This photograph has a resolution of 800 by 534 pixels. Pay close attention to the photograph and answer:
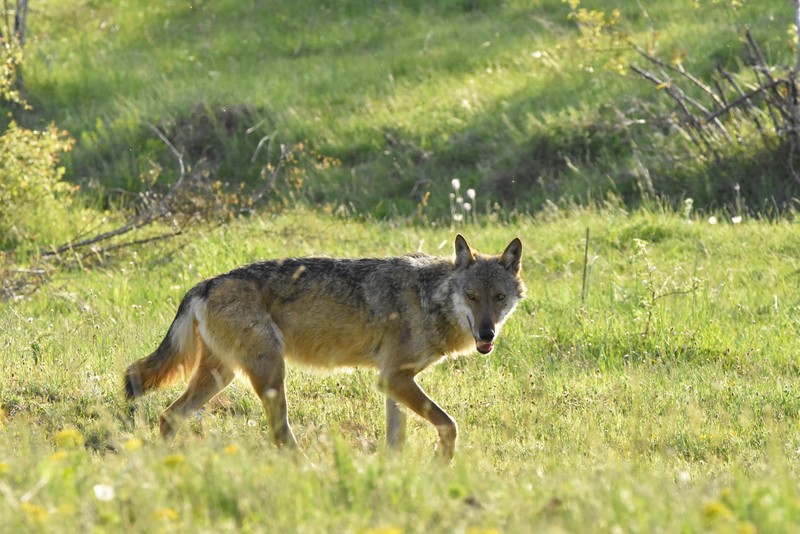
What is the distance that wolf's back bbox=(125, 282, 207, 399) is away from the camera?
6.61m

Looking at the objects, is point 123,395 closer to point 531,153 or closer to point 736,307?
point 736,307

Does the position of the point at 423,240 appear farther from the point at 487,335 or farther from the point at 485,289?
the point at 487,335

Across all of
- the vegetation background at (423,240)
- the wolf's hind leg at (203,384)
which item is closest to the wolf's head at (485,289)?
the vegetation background at (423,240)

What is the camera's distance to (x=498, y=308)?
6.90 meters

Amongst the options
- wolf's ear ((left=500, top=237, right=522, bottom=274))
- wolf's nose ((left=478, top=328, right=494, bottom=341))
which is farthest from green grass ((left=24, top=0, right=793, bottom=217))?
wolf's nose ((left=478, top=328, right=494, bottom=341))

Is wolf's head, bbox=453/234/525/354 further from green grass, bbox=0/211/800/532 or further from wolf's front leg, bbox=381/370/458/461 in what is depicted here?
green grass, bbox=0/211/800/532

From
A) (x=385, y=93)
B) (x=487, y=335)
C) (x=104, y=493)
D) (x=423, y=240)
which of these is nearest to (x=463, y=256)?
(x=487, y=335)

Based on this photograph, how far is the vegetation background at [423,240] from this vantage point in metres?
3.99

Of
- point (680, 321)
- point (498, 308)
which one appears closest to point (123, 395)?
point (498, 308)

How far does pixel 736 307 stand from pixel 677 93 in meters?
5.05

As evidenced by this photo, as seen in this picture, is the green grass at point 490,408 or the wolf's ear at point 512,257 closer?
the green grass at point 490,408

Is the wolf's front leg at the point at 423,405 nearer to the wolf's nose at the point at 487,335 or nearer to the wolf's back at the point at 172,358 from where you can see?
the wolf's nose at the point at 487,335

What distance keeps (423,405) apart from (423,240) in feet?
12.7

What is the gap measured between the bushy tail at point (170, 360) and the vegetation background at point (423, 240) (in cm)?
30
